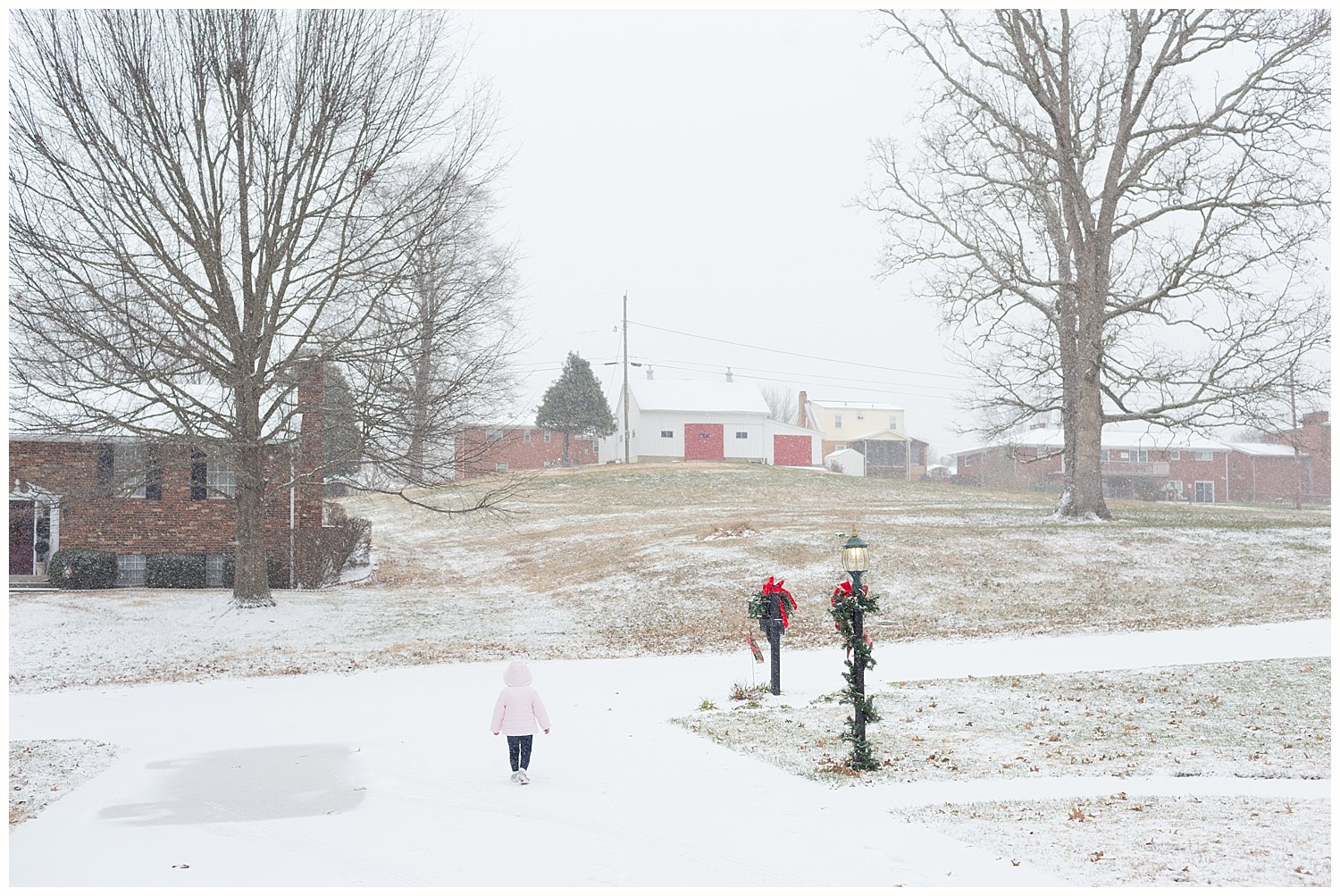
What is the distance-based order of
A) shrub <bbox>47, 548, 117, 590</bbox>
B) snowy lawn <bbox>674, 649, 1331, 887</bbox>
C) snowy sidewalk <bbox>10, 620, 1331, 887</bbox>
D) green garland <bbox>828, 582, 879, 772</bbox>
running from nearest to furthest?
snowy lawn <bbox>674, 649, 1331, 887</bbox> → snowy sidewalk <bbox>10, 620, 1331, 887</bbox> → green garland <bbox>828, 582, 879, 772</bbox> → shrub <bbox>47, 548, 117, 590</bbox>

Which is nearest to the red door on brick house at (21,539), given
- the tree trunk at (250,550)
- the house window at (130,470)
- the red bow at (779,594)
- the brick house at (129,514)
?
the brick house at (129,514)

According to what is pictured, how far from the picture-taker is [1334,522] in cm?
1583

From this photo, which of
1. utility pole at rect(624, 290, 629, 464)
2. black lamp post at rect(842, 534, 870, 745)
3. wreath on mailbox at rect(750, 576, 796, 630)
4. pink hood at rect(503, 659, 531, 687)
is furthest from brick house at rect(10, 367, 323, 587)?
utility pole at rect(624, 290, 629, 464)

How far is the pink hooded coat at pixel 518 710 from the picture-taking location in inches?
386

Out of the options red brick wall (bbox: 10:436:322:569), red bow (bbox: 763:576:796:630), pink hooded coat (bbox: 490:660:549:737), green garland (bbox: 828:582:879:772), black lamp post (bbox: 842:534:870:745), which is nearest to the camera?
pink hooded coat (bbox: 490:660:549:737)

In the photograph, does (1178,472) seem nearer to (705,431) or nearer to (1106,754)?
(705,431)

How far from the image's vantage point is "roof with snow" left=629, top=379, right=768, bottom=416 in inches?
2594

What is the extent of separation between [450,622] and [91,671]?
6844 millimetres

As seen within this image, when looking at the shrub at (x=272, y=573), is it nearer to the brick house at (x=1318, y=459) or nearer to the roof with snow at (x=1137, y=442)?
the brick house at (x=1318, y=459)

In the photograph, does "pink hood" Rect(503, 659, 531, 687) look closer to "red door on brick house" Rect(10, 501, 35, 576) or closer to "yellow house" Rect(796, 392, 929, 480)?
"red door on brick house" Rect(10, 501, 35, 576)

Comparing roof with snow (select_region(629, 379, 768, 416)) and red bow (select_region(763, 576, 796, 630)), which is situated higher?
roof with snow (select_region(629, 379, 768, 416))

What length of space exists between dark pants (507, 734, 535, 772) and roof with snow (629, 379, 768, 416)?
2173 inches

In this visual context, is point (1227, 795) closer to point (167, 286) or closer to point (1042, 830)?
point (1042, 830)

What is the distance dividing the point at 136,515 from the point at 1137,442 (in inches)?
2630
